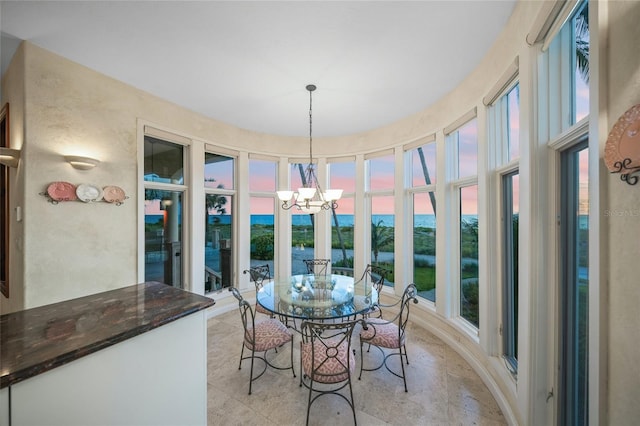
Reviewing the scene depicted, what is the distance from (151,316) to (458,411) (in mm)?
2473

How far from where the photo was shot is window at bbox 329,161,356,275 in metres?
4.66

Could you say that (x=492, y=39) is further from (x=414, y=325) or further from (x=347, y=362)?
(x=414, y=325)

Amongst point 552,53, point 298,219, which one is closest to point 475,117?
point 552,53

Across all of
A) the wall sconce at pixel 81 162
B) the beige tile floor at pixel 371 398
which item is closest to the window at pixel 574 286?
the beige tile floor at pixel 371 398

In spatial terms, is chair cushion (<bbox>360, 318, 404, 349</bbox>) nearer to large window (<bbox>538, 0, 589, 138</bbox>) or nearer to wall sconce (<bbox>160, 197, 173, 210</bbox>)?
large window (<bbox>538, 0, 589, 138</bbox>)

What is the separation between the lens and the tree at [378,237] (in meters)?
4.23

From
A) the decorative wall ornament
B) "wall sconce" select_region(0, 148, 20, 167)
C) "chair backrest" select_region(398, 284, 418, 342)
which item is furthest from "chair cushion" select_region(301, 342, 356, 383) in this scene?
"wall sconce" select_region(0, 148, 20, 167)

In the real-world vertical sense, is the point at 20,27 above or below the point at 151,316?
above

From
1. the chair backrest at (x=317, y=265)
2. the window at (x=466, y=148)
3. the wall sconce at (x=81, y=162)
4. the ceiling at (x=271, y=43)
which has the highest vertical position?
the ceiling at (x=271, y=43)

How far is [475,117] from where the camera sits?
104 inches

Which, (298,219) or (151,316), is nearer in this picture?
(151,316)

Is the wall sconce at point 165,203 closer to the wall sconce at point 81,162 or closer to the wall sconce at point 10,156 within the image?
the wall sconce at point 81,162

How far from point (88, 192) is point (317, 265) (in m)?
3.44

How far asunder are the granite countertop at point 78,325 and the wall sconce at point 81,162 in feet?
5.71
